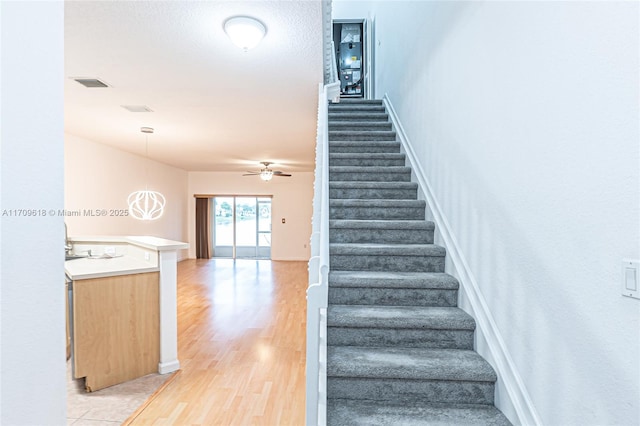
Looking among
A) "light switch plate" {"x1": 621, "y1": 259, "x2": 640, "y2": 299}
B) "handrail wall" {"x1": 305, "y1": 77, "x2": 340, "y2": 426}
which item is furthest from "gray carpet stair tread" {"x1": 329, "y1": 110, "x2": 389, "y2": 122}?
"light switch plate" {"x1": 621, "y1": 259, "x2": 640, "y2": 299}

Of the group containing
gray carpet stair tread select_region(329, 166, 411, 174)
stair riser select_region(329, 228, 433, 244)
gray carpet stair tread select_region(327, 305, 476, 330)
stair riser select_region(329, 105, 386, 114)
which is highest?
stair riser select_region(329, 105, 386, 114)

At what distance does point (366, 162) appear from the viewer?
3.72 metres

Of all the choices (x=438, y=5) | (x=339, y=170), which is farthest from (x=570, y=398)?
(x=438, y=5)

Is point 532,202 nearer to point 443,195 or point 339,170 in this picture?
point 443,195

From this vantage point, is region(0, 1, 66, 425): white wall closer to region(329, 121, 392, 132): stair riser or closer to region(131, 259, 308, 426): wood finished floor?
region(131, 259, 308, 426): wood finished floor

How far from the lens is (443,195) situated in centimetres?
270

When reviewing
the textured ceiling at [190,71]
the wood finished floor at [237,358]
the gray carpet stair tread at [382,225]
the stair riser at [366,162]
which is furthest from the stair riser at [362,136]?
the wood finished floor at [237,358]

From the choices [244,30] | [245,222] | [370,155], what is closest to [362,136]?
[370,155]

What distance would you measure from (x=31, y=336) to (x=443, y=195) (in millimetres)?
2529

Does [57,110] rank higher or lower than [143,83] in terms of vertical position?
lower

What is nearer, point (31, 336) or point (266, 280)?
point (31, 336)

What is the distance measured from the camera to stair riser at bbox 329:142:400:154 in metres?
3.90

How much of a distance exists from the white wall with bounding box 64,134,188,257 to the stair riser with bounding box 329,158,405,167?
3.78 m

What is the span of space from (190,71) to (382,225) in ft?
6.83
